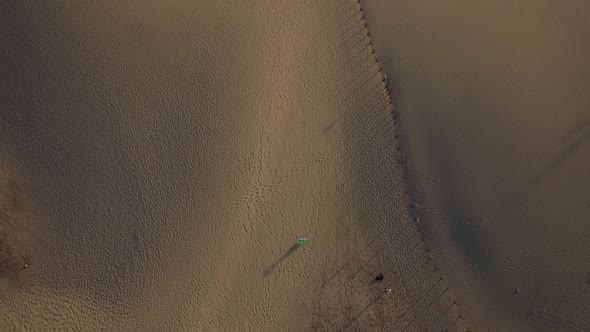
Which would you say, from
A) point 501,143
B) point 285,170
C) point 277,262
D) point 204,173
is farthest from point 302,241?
point 501,143

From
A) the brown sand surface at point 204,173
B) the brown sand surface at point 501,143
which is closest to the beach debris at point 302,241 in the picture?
the brown sand surface at point 204,173

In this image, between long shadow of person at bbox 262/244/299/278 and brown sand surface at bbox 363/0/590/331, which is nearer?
brown sand surface at bbox 363/0/590/331

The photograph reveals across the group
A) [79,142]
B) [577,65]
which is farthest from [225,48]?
[577,65]

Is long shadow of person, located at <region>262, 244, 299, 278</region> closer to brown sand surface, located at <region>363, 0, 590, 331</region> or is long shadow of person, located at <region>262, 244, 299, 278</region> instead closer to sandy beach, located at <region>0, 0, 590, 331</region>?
sandy beach, located at <region>0, 0, 590, 331</region>

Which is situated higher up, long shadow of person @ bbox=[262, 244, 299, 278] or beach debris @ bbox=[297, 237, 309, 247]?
beach debris @ bbox=[297, 237, 309, 247]

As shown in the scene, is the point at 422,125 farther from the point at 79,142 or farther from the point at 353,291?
the point at 79,142

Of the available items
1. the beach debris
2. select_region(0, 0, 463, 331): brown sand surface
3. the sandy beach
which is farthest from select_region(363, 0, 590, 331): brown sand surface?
the beach debris
